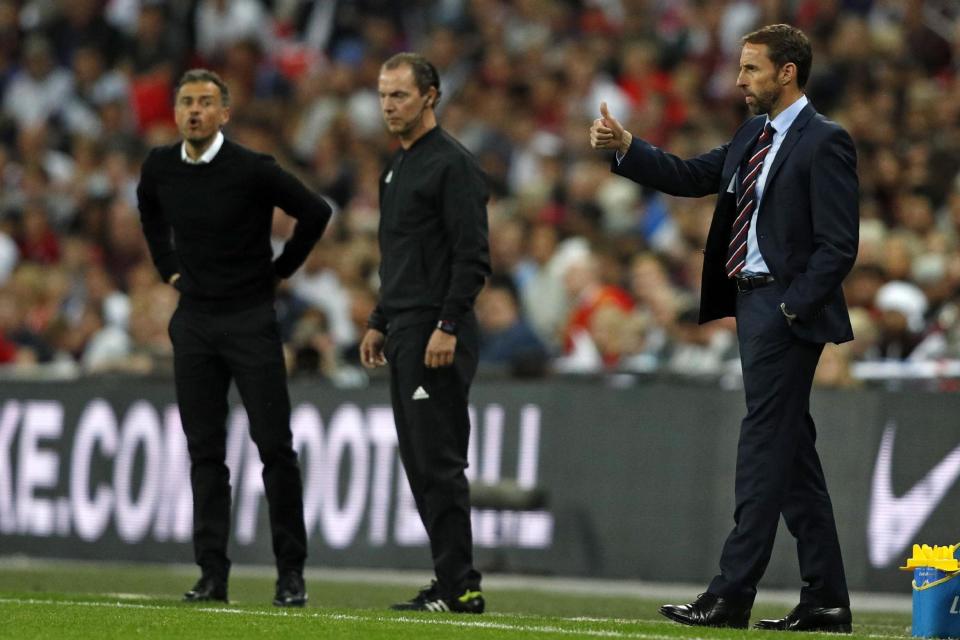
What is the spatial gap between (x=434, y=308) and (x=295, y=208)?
1021 mm

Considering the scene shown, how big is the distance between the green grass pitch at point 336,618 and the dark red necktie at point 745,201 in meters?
1.50

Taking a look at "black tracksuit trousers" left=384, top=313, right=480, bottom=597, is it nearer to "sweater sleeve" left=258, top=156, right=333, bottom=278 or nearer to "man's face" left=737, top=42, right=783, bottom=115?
"sweater sleeve" left=258, top=156, right=333, bottom=278

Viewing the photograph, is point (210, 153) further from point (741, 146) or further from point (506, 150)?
point (506, 150)

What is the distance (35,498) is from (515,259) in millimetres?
4410

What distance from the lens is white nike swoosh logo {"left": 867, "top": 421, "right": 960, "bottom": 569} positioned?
11805mm

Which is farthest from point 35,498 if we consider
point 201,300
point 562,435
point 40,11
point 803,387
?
point 40,11

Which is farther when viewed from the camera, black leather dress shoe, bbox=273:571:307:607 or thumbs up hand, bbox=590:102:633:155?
black leather dress shoe, bbox=273:571:307:607

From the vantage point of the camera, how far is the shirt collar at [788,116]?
8.05m

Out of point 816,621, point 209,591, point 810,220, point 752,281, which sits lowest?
point 209,591

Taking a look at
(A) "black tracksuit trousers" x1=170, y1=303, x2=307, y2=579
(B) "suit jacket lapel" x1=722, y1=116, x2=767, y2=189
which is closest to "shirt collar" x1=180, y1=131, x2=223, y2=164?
(A) "black tracksuit trousers" x1=170, y1=303, x2=307, y2=579

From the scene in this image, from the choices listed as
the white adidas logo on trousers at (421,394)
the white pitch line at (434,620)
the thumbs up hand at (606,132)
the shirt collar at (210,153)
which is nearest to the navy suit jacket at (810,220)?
the thumbs up hand at (606,132)

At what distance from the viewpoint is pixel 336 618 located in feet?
26.8

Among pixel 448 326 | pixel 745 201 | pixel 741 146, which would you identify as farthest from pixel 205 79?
pixel 745 201

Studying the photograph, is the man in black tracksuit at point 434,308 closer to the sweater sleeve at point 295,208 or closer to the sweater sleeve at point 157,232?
the sweater sleeve at point 295,208
